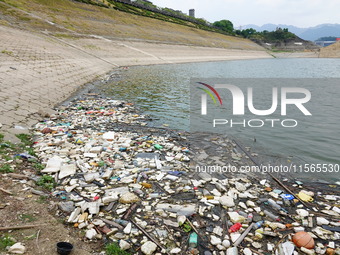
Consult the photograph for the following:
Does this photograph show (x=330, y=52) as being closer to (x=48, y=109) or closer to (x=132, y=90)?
(x=132, y=90)

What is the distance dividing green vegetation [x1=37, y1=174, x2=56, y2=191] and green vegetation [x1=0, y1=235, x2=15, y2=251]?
1.62m

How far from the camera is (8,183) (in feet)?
16.7

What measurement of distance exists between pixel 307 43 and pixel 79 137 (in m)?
147

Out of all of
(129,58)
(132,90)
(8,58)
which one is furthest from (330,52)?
(8,58)

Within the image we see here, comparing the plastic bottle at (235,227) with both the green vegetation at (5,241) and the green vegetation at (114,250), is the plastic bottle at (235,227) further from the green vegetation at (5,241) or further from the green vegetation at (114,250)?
the green vegetation at (5,241)

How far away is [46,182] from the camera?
5.49m

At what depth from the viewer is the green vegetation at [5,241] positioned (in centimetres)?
346

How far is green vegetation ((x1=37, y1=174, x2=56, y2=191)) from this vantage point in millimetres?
5280

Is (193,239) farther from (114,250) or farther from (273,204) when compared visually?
(273,204)

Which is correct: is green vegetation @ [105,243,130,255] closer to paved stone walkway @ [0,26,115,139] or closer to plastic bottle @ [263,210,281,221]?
plastic bottle @ [263,210,281,221]

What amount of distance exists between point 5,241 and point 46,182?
79.6 inches

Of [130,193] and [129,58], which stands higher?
[129,58]

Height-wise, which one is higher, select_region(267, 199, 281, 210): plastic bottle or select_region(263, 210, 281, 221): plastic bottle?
select_region(267, 199, 281, 210): plastic bottle

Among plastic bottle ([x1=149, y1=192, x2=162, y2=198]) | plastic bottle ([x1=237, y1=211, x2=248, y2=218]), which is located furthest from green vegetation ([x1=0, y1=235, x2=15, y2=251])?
plastic bottle ([x1=237, y1=211, x2=248, y2=218])
